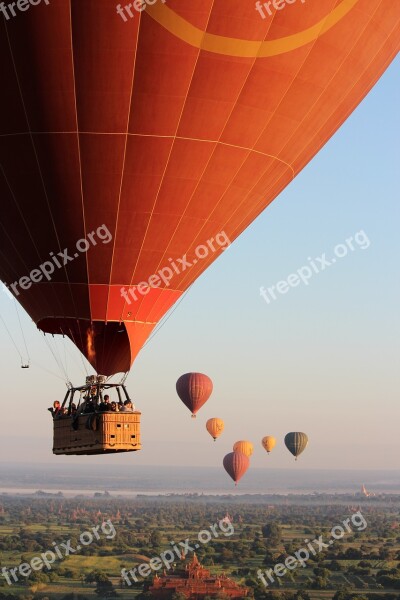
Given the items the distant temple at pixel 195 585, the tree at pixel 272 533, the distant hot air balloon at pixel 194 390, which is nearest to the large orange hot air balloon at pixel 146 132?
the distant hot air balloon at pixel 194 390

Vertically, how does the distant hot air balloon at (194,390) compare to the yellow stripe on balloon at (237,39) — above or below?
above

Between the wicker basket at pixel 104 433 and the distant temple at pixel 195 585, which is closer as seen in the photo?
the wicker basket at pixel 104 433

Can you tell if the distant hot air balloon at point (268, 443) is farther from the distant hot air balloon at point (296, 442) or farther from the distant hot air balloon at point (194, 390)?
the distant hot air balloon at point (194, 390)

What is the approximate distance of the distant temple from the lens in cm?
7812

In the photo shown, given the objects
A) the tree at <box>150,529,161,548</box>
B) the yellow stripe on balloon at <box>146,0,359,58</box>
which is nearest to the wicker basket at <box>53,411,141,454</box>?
the yellow stripe on balloon at <box>146,0,359,58</box>

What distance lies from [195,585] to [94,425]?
67426mm

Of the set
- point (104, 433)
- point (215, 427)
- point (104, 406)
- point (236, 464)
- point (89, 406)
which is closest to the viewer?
point (104, 433)

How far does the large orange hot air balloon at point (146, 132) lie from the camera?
1564 cm

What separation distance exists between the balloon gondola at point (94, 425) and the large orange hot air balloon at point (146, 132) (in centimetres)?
57

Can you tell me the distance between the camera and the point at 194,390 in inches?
1925

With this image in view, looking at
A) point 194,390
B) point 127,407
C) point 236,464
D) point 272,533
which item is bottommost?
point 127,407

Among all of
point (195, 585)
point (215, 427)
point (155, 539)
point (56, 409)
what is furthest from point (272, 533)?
point (56, 409)

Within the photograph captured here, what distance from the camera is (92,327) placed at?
57.8ft

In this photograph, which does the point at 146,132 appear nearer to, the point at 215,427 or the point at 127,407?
the point at 127,407
